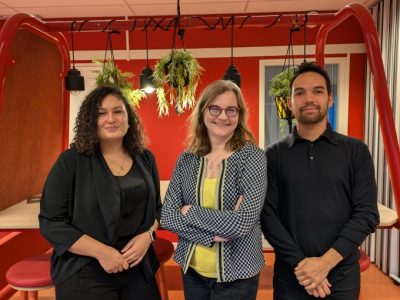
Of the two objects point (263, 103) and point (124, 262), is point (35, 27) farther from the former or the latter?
point (263, 103)

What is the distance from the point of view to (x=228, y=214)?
4.82ft

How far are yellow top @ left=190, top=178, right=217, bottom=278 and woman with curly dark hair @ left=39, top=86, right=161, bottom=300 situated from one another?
0.88ft

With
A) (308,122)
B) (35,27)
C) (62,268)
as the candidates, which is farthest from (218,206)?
(35,27)

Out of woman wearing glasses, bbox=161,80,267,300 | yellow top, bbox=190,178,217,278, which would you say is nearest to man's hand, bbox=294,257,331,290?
woman wearing glasses, bbox=161,80,267,300

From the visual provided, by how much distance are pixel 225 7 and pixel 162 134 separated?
1602 millimetres

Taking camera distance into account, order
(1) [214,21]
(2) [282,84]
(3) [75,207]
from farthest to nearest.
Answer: (2) [282,84]
(1) [214,21]
(3) [75,207]

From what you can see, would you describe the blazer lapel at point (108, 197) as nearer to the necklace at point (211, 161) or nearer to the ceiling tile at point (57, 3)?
the necklace at point (211, 161)

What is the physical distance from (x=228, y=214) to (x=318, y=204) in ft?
1.36

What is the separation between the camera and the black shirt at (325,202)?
160 cm

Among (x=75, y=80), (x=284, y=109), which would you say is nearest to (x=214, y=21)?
(x=284, y=109)

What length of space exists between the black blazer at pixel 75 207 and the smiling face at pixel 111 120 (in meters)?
0.14

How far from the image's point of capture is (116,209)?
156cm

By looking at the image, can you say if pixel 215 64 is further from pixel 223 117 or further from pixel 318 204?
pixel 318 204

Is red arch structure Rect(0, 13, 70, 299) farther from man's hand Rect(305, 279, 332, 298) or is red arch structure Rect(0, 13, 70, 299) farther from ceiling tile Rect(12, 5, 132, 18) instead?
man's hand Rect(305, 279, 332, 298)
